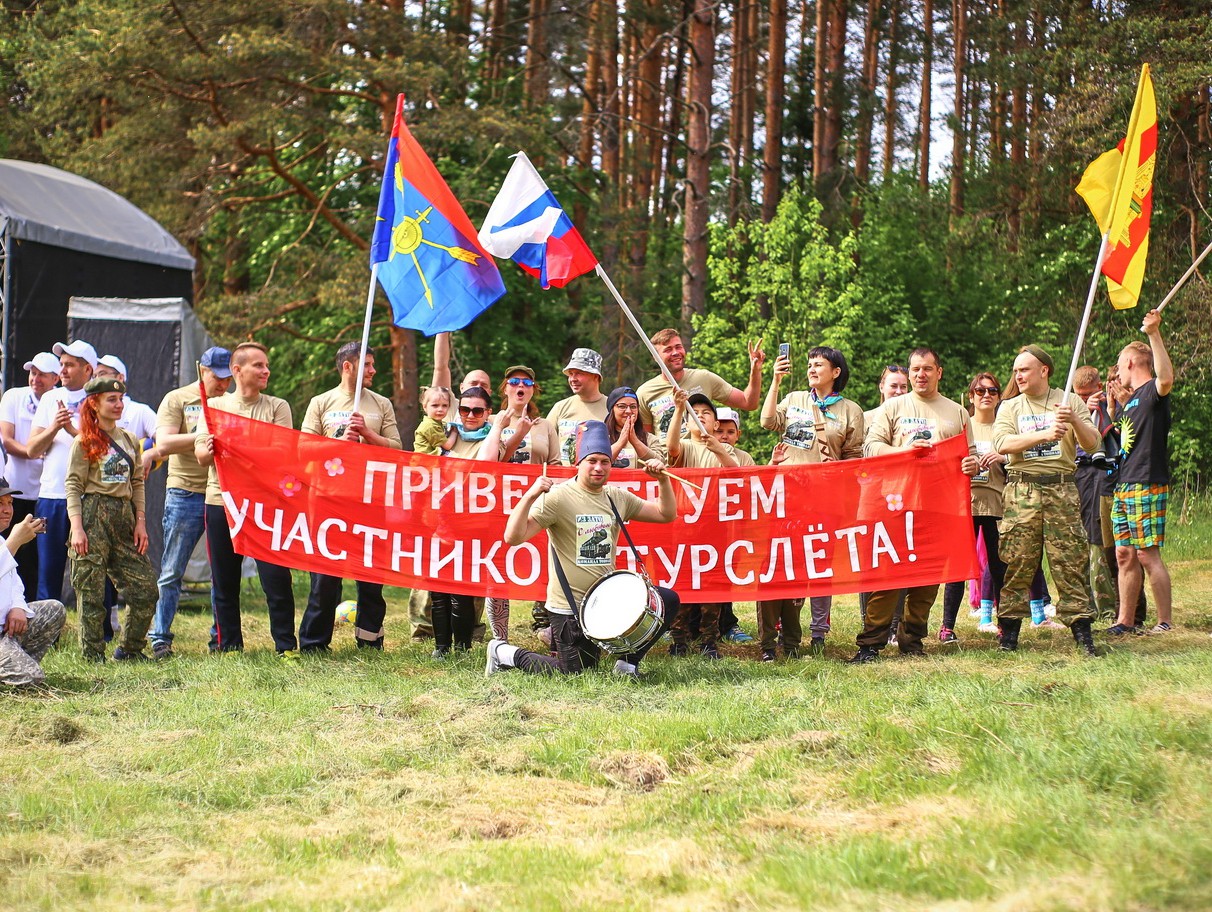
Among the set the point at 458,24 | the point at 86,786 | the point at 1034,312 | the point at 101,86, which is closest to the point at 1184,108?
the point at 1034,312

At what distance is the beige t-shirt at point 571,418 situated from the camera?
918cm

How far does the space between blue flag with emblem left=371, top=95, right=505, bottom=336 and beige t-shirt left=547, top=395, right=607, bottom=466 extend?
0.95m

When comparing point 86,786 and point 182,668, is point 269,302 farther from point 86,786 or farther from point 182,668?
point 86,786

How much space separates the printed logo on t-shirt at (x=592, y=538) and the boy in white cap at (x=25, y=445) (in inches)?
182

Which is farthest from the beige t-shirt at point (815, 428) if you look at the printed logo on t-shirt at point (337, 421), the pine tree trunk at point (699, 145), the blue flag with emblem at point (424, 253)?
the pine tree trunk at point (699, 145)

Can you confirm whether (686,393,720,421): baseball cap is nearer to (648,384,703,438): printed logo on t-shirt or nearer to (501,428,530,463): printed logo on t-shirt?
(648,384,703,438): printed logo on t-shirt

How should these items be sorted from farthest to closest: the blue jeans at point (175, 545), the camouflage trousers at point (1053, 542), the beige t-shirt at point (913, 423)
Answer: the blue jeans at point (175, 545)
the beige t-shirt at point (913, 423)
the camouflage trousers at point (1053, 542)

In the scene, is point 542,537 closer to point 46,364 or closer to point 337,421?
point 337,421

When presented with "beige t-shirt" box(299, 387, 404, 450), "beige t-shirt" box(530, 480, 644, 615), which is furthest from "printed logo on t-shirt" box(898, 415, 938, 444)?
"beige t-shirt" box(299, 387, 404, 450)

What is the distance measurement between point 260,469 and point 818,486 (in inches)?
151

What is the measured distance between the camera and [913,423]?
8.78m

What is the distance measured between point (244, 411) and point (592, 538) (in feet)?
9.24

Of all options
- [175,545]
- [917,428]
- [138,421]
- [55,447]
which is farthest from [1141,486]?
[55,447]

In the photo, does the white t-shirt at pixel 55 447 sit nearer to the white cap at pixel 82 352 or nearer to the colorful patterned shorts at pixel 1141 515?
the white cap at pixel 82 352
